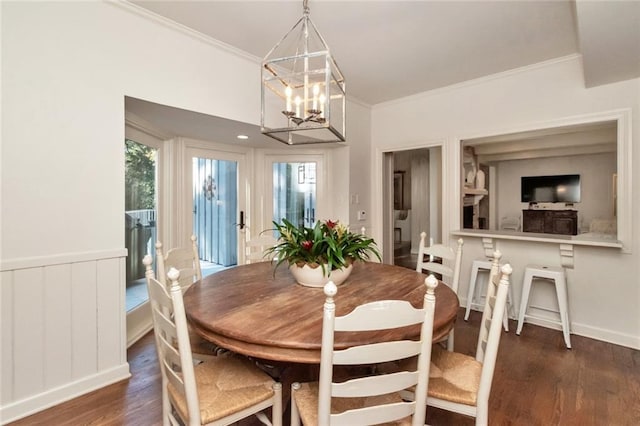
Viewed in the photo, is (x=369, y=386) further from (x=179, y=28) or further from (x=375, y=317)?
(x=179, y=28)

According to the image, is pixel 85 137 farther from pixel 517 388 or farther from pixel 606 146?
pixel 606 146

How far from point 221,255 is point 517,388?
10.8 ft

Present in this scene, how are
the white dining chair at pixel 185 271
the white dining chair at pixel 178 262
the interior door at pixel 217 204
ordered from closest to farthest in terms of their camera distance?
1. the white dining chair at pixel 185 271
2. the white dining chair at pixel 178 262
3. the interior door at pixel 217 204

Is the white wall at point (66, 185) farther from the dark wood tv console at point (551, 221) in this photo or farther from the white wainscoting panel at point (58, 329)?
the dark wood tv console at point (551, 221)

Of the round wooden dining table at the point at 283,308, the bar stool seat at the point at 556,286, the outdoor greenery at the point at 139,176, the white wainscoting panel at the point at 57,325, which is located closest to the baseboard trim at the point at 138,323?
the white wainscoting panel at the point at 57,325

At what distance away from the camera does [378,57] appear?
2875mm

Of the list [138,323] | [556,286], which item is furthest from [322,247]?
[556,286]

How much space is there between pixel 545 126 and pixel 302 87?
253 centimetres

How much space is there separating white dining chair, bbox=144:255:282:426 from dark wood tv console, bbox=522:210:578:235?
297 inches

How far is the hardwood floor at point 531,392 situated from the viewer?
5.74ft

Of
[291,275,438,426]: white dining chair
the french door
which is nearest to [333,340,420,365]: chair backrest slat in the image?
[291,275,438,426]: white dining chair

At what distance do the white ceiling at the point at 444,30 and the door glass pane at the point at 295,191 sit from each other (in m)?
1.55

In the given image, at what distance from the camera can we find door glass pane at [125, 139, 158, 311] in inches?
109

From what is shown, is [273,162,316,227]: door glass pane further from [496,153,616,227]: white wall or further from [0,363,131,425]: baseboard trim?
[496,153,616,227]: white wall
